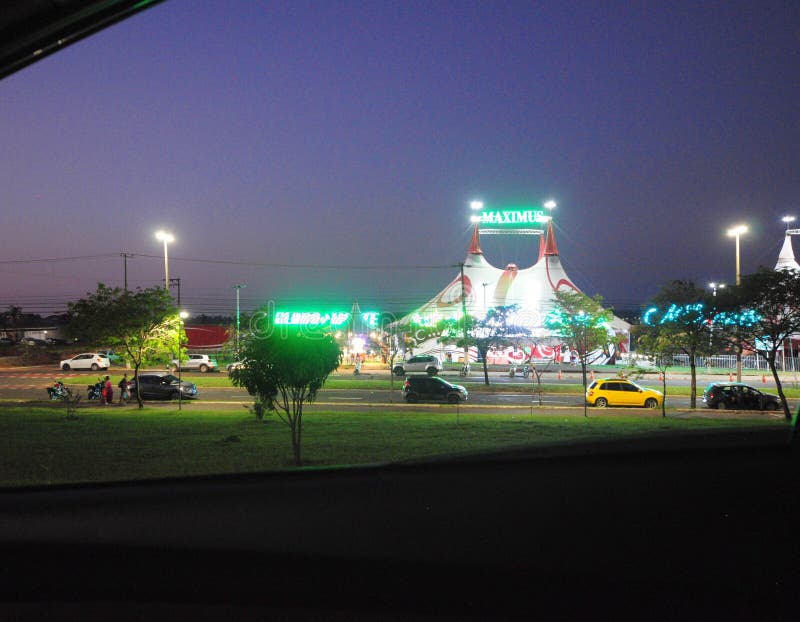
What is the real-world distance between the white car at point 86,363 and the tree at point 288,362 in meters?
35.6

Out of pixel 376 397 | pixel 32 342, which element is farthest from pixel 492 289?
pixel 32 342

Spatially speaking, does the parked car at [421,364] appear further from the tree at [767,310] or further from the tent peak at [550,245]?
the tree at [767,310]

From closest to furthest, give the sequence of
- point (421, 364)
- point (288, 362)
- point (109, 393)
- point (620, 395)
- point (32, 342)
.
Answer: point (288, 362) < point (620, 395) < point (109, 393) < point (421, 364) < point (32, 342)

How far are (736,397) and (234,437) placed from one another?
15.8m

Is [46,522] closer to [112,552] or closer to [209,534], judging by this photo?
[112,552]

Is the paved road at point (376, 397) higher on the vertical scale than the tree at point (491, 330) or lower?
lower

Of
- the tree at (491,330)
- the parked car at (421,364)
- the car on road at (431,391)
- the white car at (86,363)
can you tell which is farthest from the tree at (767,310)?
the white car at (86,363)

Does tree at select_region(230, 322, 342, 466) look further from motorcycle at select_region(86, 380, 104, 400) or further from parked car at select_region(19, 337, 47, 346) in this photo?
parked car at select_region(19, 337, 47, 346)

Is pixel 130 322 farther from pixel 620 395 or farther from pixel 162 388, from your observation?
pixel 620 395

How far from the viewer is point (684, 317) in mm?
19281

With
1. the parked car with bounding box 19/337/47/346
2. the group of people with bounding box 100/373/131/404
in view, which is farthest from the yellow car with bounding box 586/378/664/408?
the parked car with bounding box 19/337/47/346

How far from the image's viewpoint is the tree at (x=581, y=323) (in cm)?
2884

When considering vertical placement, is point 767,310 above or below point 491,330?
above

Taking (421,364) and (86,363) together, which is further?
(86,363)
